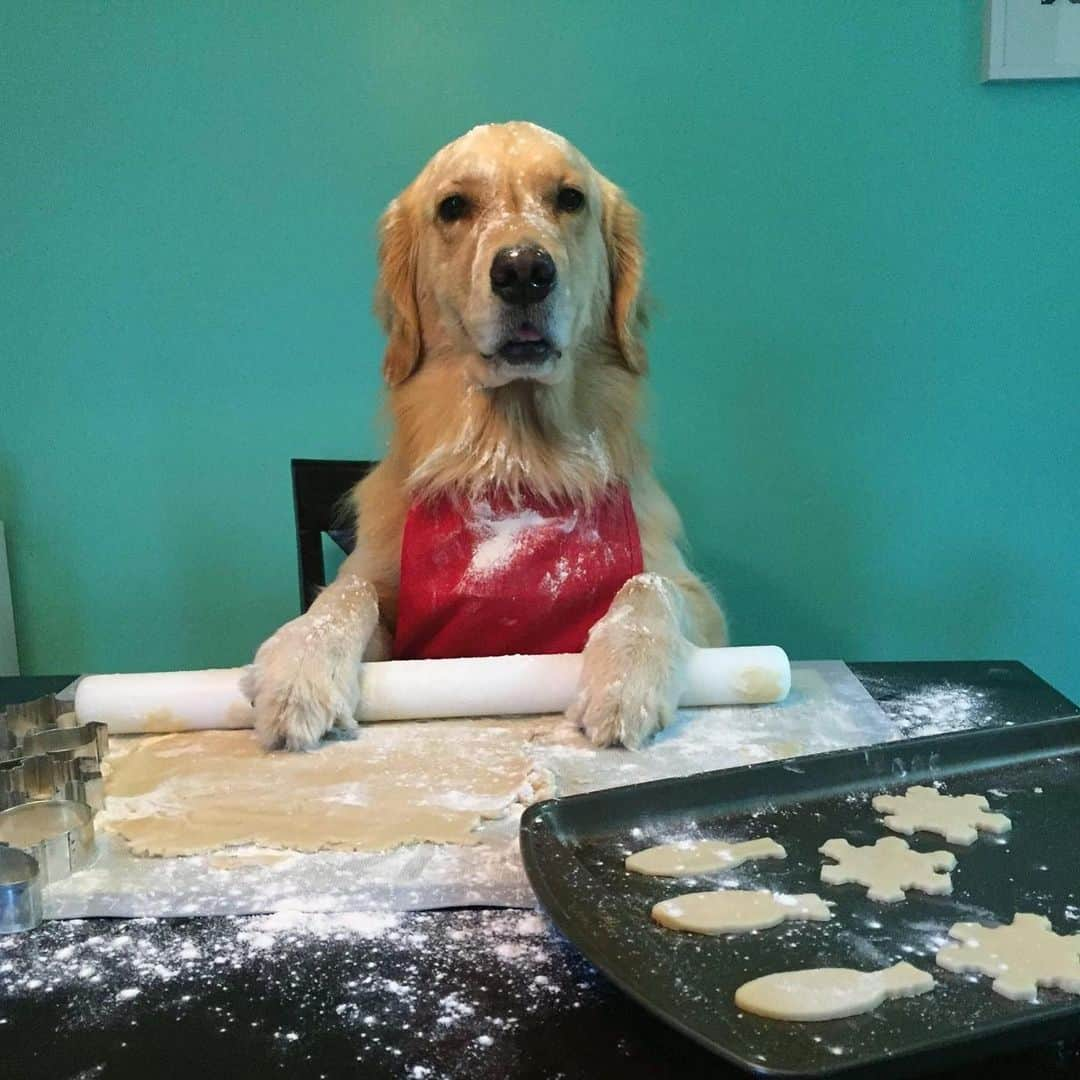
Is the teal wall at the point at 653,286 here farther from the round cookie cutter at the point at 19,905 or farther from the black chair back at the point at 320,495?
the round cookie cutter at the point at 19,905

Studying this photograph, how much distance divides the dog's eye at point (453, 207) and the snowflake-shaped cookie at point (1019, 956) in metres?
1.38

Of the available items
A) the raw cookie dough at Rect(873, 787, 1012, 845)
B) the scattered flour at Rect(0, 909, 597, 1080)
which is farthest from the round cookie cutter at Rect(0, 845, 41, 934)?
the raw cookie dough at Rect(873, 787, 1012, 845)

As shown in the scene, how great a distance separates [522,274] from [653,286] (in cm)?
107

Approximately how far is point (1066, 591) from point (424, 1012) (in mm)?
2437

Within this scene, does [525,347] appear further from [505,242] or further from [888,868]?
[888,868]

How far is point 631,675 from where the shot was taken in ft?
4.65

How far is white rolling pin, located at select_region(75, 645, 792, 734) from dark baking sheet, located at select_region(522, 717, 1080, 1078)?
0.44m

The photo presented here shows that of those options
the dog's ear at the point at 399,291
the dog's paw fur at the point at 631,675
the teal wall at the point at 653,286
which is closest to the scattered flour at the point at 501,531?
the dog's paw fur at the point at 631,675

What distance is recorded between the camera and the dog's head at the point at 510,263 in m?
1.67

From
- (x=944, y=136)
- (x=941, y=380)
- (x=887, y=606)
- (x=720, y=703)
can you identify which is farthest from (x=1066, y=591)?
(x=720, y=703)

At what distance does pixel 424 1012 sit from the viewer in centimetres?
79

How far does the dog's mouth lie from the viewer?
1.68 metres

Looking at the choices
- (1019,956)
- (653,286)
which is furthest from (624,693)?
(653,286)

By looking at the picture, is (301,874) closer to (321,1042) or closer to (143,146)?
(321,1042)
